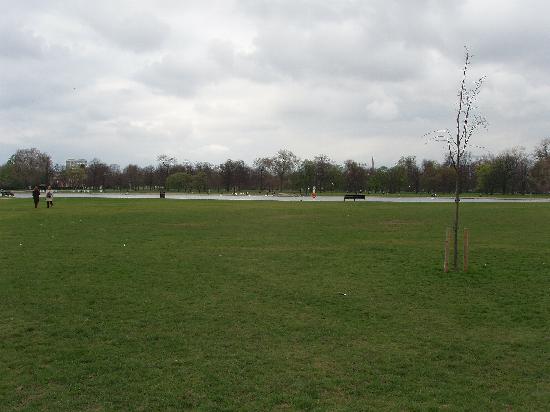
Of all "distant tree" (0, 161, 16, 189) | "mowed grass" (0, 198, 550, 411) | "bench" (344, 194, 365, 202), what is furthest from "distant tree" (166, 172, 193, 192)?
"mowed grass" (0, 198, 550, 411)

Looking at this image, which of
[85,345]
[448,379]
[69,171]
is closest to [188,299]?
[85,345]

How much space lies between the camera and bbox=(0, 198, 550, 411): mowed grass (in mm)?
5281

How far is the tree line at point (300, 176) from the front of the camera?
96.2 meters

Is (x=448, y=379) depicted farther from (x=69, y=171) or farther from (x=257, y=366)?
(x=69, y=171)

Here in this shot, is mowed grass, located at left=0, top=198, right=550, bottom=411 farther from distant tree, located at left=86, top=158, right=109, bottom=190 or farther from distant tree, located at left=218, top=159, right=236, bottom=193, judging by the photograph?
distant tree, located at left=86, top=158, right=109, bottom=190

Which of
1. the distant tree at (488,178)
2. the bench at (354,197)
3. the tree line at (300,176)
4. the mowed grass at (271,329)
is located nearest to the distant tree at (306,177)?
the tree line at (300,176)

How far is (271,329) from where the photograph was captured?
294 inches

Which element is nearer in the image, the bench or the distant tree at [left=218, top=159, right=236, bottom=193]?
the bench

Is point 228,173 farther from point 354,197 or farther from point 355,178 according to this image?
point 354,197

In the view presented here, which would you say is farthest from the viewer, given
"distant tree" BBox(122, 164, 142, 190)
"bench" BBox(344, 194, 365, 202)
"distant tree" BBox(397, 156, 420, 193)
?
"distant tree" BBox(122, 164, 142, 190)

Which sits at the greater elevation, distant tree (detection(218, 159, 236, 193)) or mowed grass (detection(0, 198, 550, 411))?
distant tree (detection(218, 159, 236, 193))

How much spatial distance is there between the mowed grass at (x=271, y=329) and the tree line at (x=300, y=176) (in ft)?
271

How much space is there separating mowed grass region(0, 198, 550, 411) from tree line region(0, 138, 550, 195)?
8249 cm

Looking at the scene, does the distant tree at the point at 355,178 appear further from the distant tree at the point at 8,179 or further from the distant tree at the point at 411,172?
the distant tree at the point at 8,179
